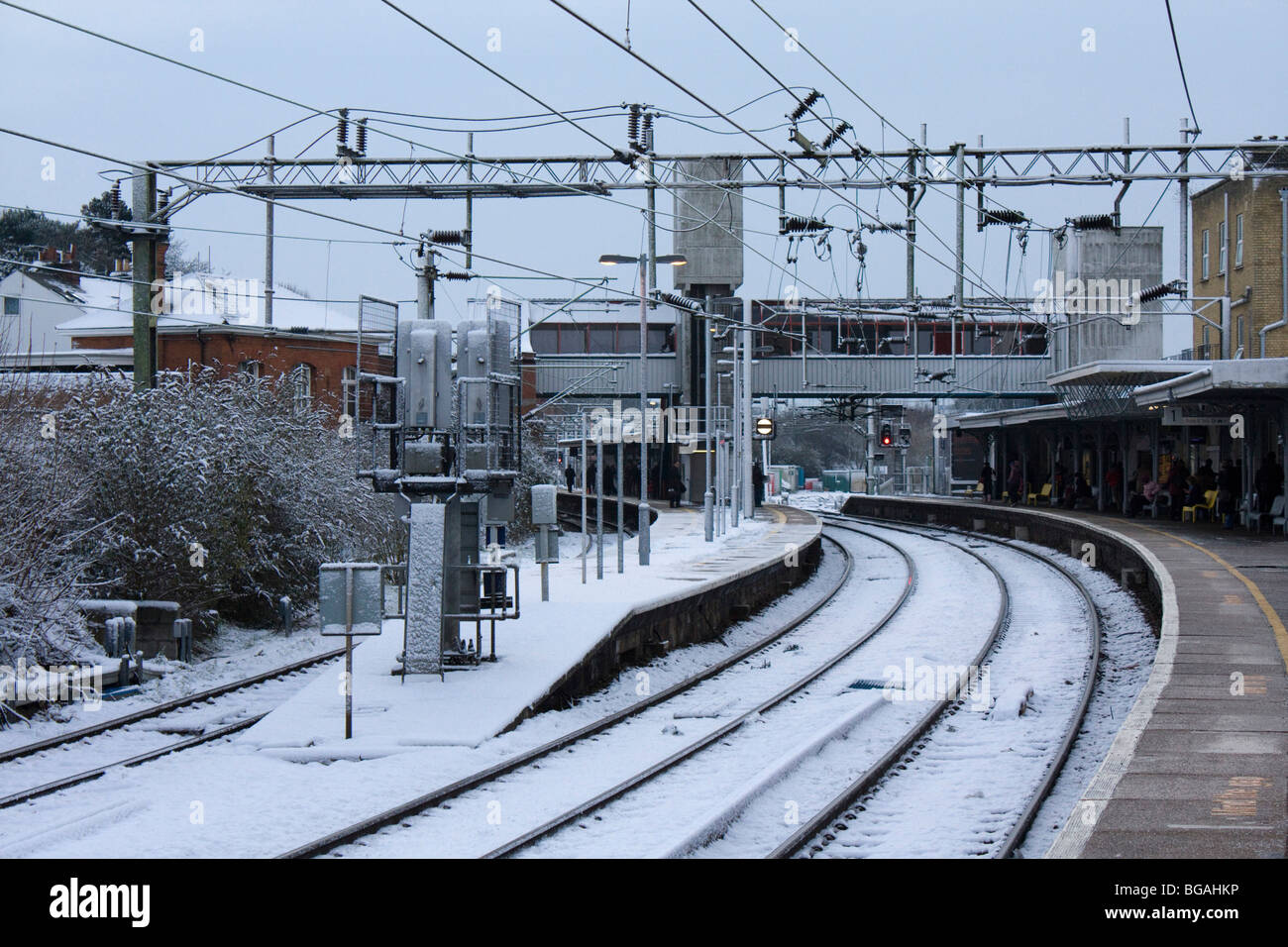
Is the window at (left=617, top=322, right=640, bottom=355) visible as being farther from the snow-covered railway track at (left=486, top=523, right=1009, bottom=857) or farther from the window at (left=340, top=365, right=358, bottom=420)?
the snow-covered railway track at (left=486, top=523, right=1009, bottom=857)

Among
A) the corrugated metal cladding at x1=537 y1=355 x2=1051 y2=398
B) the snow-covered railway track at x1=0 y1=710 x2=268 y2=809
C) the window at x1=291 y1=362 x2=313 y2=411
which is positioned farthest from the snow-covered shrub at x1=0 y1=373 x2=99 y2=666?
the corrugated metal cladding at x1=537 y1=355 x2=1051 y2=398

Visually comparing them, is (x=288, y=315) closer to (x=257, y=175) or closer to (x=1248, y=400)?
(x=257, y=175)

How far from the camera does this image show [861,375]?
173 ft

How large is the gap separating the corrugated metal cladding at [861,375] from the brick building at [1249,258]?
27.3ft

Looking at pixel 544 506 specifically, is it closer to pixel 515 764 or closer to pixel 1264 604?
pixel 515 764

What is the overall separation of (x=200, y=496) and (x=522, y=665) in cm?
601

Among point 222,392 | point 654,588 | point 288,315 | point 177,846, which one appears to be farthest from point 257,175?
point 288,315

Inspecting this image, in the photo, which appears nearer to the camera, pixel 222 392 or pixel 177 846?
pixel 177 846

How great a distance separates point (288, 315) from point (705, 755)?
3866 cm

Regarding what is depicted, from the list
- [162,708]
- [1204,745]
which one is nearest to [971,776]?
[1204,745]

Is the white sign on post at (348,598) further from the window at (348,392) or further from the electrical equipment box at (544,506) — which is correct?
the window at (348,392)

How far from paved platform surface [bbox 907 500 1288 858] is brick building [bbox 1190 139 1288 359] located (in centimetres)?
3054

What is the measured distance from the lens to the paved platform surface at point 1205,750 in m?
6.79
